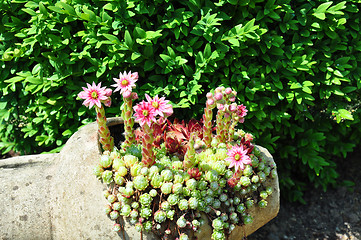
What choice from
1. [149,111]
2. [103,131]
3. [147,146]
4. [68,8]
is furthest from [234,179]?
[68,8]

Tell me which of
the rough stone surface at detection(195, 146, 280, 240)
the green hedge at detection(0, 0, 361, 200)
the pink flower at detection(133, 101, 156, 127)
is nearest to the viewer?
the pink flower at detection(133, 101, 156, 127)

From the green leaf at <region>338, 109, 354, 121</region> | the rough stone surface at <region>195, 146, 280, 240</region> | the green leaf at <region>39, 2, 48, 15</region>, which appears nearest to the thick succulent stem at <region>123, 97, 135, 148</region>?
the rough stone surface at <region>195, 146, 280, 240</region>

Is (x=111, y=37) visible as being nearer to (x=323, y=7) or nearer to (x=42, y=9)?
(x=42, y=9)

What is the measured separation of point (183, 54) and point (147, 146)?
3.53ft

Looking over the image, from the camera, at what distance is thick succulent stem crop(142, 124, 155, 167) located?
2.05 metres

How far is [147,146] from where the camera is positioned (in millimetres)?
2098

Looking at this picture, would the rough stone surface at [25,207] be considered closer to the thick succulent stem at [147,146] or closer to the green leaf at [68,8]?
the thick succulent stem at [147,146]

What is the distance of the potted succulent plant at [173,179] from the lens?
6.68 feet

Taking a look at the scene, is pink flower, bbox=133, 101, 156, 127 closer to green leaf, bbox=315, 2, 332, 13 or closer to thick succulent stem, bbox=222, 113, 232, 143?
thick succulent stem, bbox=222, 113, 232, 143

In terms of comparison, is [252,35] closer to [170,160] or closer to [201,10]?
[201,10]

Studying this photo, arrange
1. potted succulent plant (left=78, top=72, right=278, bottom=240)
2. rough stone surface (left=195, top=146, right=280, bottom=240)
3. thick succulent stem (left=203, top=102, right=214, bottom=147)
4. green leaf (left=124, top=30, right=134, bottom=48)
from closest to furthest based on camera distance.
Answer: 1. potted succulent plant (left=78, top=72, right=278, bottom=240)
2. thick succulent stem (left=203, top=102, right=214, bottom=147)
3. rough stone surface (left=195, top=146, right=280, bottom=240)
4. green leaf (left=124, top=30, right=134, bottom=48)

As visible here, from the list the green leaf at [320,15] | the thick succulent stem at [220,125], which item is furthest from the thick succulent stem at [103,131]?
the green leaf at [320,15]

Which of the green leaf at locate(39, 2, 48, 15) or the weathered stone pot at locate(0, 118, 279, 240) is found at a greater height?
the green leaf at locate(39, 2, 48, 15)

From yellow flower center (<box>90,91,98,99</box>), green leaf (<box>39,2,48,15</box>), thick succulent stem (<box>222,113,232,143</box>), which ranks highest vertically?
green leaf (<box>39,2,48,15</box>)
